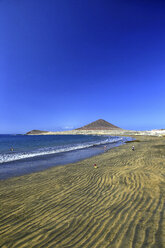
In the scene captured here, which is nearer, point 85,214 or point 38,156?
point 85,214

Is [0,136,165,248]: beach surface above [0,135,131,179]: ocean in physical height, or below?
above

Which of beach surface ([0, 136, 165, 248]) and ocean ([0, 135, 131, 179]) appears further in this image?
ocean ([0, 135, 131, 179])

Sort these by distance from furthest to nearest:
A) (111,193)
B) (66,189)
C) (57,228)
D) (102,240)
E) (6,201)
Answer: (66,189) < (111,193) < (6,201) < (57,228) < (102,240)

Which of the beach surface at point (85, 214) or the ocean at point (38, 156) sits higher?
the beach surface at point (85, 214)

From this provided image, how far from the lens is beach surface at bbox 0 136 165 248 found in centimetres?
340

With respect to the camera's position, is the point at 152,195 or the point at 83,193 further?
the point at 83,193

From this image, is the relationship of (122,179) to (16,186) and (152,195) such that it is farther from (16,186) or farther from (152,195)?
(16,186)

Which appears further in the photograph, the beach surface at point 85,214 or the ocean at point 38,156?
the ocean at point 38,156

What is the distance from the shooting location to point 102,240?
337cm

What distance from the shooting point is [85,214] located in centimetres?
456

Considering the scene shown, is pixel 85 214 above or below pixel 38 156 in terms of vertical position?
above

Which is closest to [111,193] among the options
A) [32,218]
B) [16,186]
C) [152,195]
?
[152,195]

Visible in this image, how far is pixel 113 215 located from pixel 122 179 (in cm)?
371

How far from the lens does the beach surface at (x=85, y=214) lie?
3.40 meters
